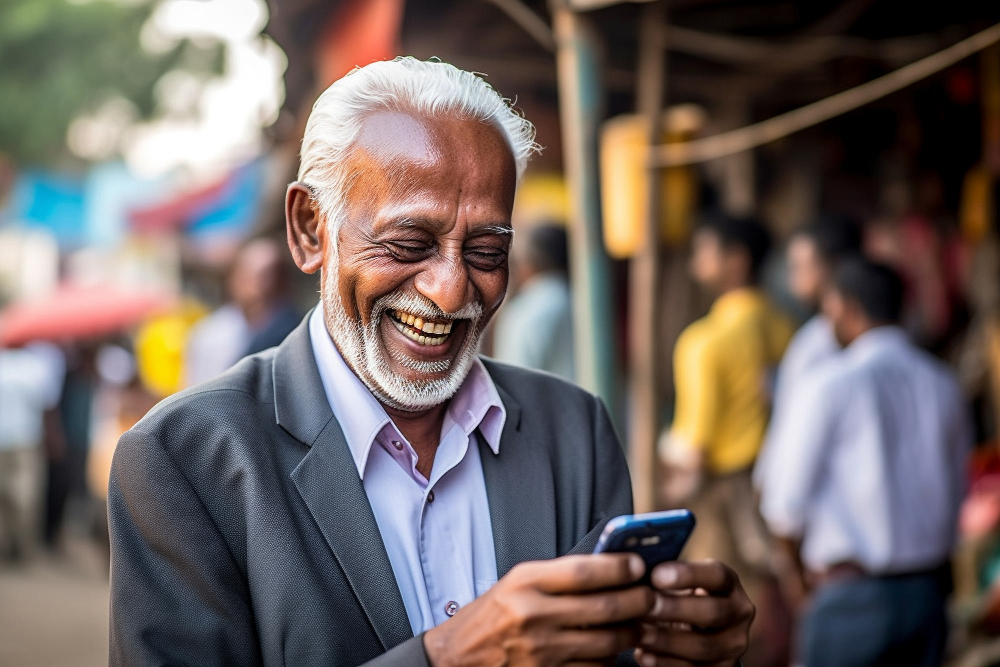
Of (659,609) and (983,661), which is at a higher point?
(659,609)

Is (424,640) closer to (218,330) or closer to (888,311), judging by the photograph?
(888,311)

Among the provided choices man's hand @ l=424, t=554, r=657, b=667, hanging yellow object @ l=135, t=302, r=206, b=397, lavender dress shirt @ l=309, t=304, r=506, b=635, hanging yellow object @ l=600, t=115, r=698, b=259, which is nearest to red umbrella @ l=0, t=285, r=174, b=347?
hanging yellow object @ l=135, t=302, r=206, b=397

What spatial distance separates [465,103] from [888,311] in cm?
264

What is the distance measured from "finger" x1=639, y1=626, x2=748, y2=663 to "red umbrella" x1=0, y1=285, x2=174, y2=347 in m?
9.70

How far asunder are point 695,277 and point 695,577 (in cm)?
517

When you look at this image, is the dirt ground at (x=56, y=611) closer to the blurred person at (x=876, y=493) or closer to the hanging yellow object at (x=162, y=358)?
the hanging yellow object at (x=162, y=358)

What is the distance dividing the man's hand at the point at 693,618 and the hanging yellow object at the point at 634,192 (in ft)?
10.1

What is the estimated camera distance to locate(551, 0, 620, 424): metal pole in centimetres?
406

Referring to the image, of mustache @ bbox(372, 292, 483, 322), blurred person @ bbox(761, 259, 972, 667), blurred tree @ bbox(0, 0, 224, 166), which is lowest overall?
blurred person @ bbox(761, 259, 972, 667)

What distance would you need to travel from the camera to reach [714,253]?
5000 millimetres

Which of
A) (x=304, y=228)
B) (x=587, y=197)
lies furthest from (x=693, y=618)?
(x=587, y=197)

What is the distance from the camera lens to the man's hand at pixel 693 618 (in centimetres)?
140

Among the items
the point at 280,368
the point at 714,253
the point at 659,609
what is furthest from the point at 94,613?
the point at 659,609

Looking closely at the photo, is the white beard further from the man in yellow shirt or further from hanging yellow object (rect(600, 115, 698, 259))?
the man in yellow shirt
